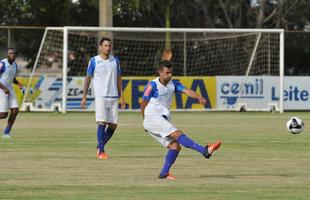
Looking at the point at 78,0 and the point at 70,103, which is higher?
the point at 78,0

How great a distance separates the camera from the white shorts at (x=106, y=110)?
1814cm

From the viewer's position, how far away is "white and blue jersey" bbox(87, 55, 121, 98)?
60.0ft

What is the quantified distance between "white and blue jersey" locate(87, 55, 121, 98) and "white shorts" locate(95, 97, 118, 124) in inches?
3.8

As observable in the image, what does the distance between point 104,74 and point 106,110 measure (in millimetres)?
684

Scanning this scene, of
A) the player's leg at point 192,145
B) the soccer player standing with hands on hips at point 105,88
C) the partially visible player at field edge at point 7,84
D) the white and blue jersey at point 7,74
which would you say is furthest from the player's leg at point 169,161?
the white and blue jersey at point 7,74

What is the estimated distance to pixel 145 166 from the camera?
1586cm

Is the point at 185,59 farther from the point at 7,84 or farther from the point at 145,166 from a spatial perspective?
the point at 145,166

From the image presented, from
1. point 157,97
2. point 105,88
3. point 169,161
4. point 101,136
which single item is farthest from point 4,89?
point 169,161

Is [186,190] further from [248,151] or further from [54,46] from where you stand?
[54,46]

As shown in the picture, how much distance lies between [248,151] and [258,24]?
37240mm

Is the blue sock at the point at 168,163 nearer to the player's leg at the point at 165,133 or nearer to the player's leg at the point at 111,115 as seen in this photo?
the player's leg at the point at 165,133

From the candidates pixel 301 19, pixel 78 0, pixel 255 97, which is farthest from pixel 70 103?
pixel 301 19

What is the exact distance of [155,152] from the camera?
18969 millimetres

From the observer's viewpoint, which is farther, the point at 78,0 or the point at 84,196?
the point at 78,0
